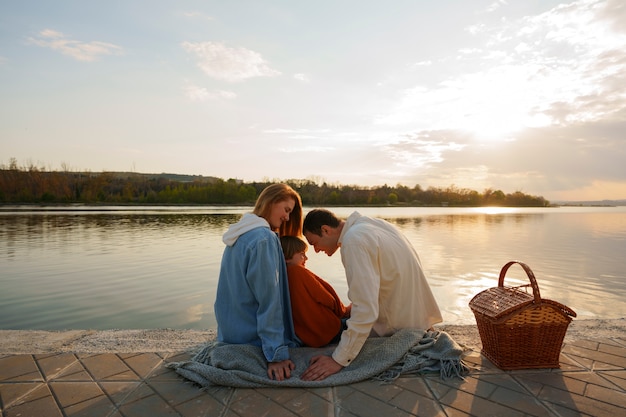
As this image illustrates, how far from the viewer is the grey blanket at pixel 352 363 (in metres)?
2.73

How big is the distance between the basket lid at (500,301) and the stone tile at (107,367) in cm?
263

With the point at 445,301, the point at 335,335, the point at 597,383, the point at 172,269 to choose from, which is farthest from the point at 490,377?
the point at 172,269

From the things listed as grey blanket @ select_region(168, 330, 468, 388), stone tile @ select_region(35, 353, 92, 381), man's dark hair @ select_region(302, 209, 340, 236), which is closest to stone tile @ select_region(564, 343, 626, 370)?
grey blanket @ select_region(168, 330, 468, 388)

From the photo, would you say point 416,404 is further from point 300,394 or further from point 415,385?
point 300,394

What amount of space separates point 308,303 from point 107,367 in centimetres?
155

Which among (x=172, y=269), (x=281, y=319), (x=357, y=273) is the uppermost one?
(x=357, y=273)

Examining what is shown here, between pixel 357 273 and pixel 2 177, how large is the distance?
237 ft

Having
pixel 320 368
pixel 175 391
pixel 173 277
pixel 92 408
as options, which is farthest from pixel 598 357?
pixel 173 277

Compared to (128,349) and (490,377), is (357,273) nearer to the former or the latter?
(490,377)

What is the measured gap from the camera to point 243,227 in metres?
3.13

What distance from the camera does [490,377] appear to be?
113 inches

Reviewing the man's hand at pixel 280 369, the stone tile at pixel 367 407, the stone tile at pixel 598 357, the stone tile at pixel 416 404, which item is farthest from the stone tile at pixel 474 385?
the man's hand at pixel 280 369

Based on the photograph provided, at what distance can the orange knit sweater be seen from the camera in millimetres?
3246

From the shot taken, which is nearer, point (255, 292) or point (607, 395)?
point (607, 395)
